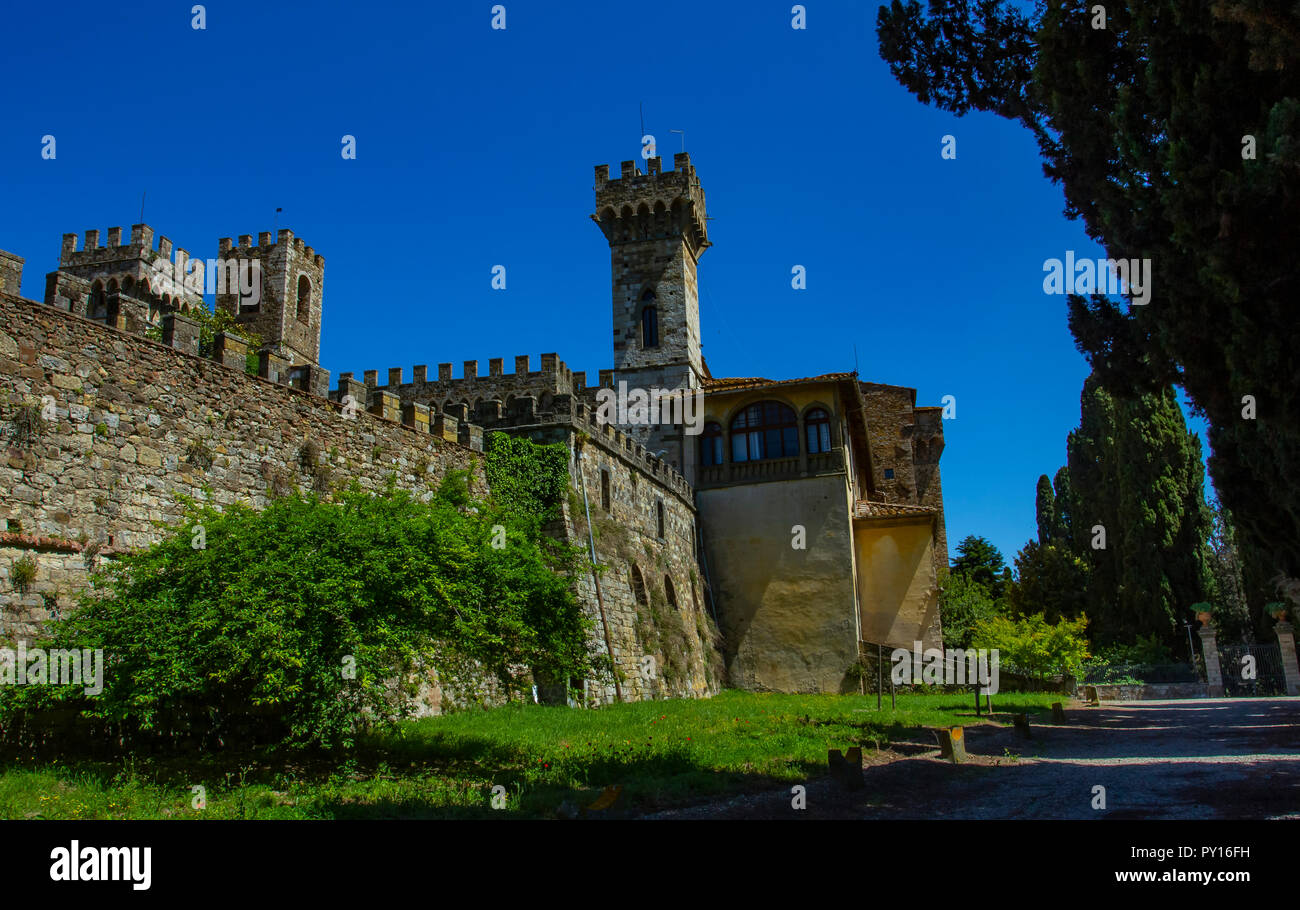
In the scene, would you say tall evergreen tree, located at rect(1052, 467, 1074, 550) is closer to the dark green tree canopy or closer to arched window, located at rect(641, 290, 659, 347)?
the dark green tree canopy

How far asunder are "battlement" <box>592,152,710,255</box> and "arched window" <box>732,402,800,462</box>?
32.8 feet

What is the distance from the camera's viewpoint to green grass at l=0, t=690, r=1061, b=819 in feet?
26.1

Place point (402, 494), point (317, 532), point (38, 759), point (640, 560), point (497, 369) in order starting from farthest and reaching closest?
1. point (497, 369)
2. point (640, 560)
3. point (402, 494)
4. point (317, 532)
5. point (38, 759)

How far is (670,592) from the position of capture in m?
27.2

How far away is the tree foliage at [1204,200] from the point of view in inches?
323

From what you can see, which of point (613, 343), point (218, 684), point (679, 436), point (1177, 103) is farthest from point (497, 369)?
point (1177, 103)

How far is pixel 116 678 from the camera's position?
899 cm

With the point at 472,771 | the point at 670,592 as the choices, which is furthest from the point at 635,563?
the point at 472,771

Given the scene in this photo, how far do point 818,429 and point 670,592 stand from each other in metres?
9.27

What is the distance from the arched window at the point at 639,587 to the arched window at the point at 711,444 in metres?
9.50

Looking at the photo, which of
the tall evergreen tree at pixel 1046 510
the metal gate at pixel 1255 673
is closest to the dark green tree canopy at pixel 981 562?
the tall evergreen tree at pixel 1046 510

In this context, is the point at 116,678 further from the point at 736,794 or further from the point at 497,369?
the point at 497,369

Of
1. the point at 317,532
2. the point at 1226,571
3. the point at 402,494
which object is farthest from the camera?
the point at 1226,571
